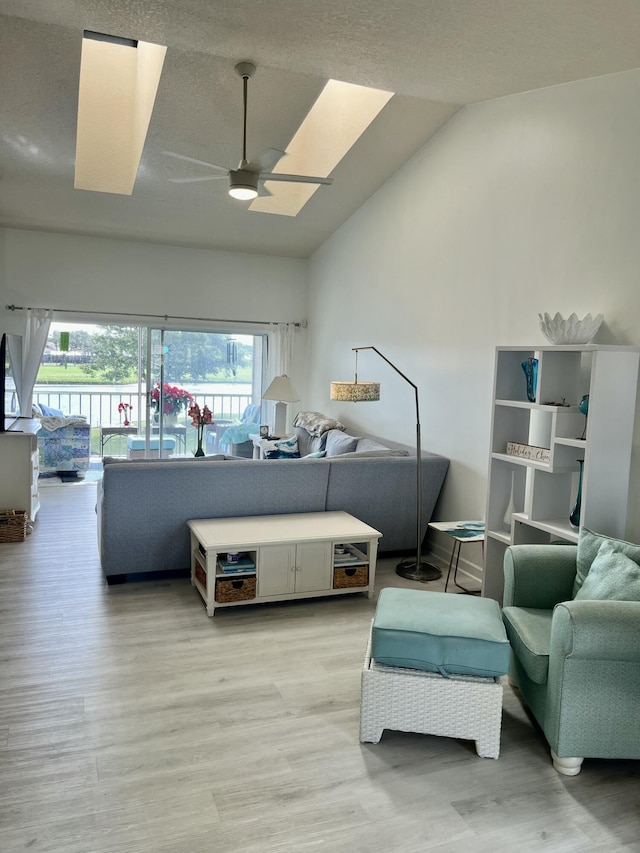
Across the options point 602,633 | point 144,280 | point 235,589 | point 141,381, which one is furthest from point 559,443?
point 141,381

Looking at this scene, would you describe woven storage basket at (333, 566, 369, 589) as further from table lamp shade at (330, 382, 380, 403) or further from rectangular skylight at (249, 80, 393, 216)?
rectangular skylight at (249, 80, 393, 216)

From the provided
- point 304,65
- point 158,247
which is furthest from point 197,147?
point 158,247

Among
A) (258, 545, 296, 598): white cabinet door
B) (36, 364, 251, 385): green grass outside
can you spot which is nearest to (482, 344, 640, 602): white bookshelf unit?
(258, 545, 296, 598): white cabinet door

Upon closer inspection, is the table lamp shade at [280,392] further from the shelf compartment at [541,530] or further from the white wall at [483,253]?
the shelf compartment at [541,530]

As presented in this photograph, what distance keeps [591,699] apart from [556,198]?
9.11 feet

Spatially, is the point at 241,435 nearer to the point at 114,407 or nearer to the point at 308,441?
the point at 308,441

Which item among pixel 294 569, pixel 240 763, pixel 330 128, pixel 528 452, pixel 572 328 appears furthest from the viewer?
pixel 330 128

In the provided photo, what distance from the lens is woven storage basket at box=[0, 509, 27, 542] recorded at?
486cm

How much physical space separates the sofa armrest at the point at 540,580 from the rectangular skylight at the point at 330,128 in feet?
11.4

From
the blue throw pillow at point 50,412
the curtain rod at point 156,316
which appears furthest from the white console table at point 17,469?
the blue throw pillow at point 50,412

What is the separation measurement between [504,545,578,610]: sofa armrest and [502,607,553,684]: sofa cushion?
47 mm

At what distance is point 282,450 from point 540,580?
428cm

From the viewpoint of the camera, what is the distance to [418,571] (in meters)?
4.39

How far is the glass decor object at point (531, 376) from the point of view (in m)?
3.48
